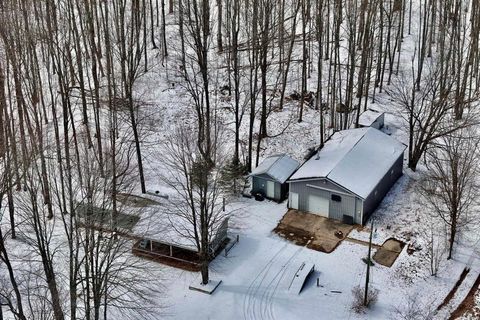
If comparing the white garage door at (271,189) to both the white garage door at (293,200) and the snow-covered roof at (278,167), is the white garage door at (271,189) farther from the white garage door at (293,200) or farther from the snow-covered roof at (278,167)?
the white garage door at (293,200)

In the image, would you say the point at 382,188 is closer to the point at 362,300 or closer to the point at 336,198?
the point at 336,198

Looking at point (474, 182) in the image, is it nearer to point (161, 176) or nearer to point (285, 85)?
point (285, 85)

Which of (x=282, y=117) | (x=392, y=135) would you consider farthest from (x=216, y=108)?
(x=392, y=135)

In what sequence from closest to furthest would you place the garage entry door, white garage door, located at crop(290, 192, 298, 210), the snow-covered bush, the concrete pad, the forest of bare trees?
1. the snow-covered bush
2. the concrete pad
3. the forest of bare trees
4. the garage entry door
5. white garage door, located at crop(290, 192, 298, 210)

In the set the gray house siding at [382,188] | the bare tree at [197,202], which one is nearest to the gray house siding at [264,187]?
the bare tree at [197,202]

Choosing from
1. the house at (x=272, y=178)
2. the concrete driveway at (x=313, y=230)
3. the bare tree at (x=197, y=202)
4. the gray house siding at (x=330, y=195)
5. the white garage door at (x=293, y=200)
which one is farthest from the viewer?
the house at (x=272, y=178)

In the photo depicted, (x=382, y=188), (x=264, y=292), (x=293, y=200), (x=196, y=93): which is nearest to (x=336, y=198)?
(x=293, y=200)

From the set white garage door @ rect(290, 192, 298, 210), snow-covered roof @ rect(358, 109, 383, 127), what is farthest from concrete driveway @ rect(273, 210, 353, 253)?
snow-covered roof @ rect(358, 109, 383, 127)

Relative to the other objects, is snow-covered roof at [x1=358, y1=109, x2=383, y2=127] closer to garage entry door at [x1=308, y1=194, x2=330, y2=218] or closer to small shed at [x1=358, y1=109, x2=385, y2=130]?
small shed at [x1=358, y1=109, x2=385, y2=130]
